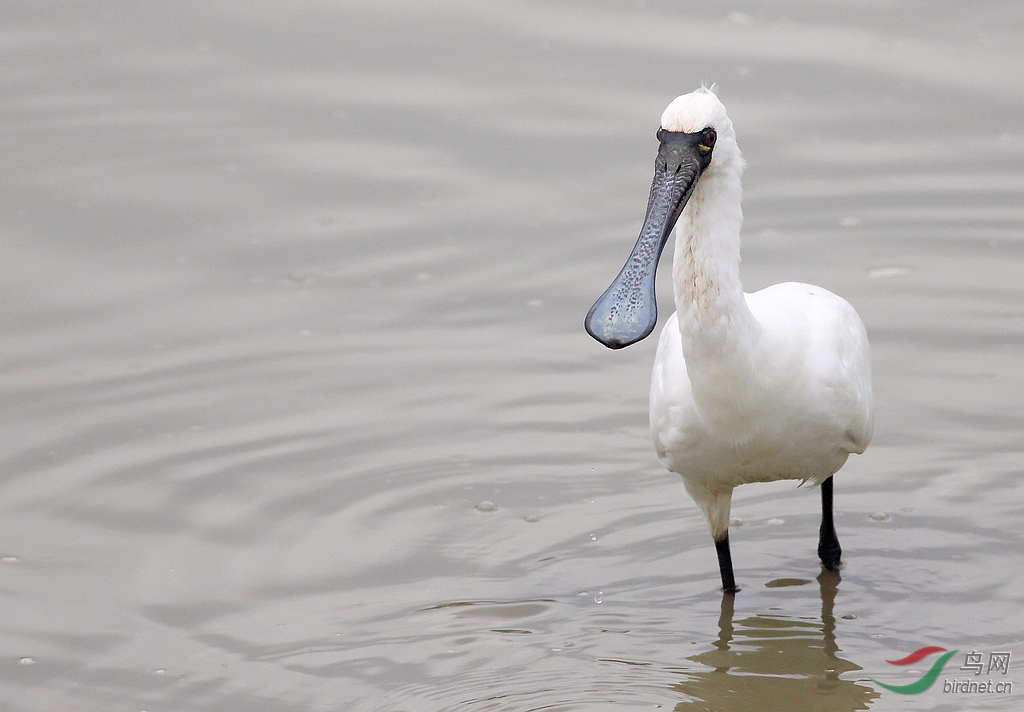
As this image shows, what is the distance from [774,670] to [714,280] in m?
1.61

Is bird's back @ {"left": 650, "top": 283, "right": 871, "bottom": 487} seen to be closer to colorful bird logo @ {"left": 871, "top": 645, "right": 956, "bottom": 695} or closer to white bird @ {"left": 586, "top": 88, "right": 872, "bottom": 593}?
white bird @ {"left": 586, "top": 88, "right": 872, "bottom": 593}

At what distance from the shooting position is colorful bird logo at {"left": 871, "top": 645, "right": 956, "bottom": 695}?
18.0 ft

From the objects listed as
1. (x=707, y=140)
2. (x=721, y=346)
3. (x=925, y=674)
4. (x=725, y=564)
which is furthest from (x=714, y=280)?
(x=925, y=674)

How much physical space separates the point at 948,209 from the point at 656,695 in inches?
201

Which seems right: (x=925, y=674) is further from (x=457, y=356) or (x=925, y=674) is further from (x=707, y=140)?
(x=457, y=356)

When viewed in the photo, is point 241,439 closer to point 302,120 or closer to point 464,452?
point 464,452

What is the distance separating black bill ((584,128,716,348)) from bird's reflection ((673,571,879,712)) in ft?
4.66

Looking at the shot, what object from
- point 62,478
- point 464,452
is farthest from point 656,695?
point 62,478

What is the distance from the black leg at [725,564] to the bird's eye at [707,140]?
1.79 metres

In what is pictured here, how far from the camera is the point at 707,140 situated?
5020 mm

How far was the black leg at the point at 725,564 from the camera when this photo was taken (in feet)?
20.0

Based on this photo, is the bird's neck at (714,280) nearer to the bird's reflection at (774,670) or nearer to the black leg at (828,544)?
the bird's reflection at (774,670)

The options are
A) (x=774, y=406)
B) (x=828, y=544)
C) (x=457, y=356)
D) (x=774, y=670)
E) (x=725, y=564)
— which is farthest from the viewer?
(x=457, y=356)

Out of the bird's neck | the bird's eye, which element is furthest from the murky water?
the bird's eye
